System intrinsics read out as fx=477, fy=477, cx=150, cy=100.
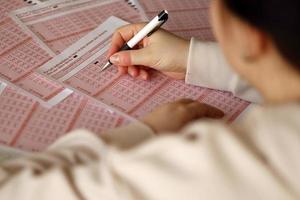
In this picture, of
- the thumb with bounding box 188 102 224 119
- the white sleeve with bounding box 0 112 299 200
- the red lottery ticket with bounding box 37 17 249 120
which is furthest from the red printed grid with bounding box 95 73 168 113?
the white sleeve with bounding box 0 112 299 200

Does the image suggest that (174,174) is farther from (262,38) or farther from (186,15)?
(186,15)

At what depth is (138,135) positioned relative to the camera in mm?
663

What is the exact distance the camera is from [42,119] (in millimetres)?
758

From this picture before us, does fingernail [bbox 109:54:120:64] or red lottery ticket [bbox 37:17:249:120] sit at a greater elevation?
fingernail [bbox 109:54:120:64]

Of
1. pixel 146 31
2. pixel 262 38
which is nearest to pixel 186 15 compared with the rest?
pixel 146 31

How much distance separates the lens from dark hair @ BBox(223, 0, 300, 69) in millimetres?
429

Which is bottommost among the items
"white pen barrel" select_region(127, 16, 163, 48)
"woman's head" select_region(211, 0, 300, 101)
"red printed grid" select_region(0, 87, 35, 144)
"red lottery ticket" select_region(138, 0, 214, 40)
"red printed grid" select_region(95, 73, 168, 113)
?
"red printed grid" select_region(0, 87, 35, 144)

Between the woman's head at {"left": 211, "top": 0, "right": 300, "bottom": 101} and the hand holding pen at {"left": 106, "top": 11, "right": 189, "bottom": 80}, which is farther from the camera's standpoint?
the hand holding pen at {"left": 106, "top": 11, "right": 189, "bottom": 80}

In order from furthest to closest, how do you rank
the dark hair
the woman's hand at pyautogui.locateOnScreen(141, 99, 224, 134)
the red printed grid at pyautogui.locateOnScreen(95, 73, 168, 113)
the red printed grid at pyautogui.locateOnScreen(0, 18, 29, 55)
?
the red printed grid at pyautogui.locateOnScreen(0, 18, 29, 55), the red printed grid at pyautogui.locateOnScreen(95, 73, 168, 113), the woman's hand at pyautogui.locateOnScreen(141, 99, 224, 134), the dark hair

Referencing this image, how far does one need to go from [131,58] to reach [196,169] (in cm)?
41

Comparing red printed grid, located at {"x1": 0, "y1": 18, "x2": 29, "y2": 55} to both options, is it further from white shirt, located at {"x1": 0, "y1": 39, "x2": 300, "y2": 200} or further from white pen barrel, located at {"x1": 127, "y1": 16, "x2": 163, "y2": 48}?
white shirt, located at {"x1": 0, "y1": 39, "x2": 300, "y2": 200}

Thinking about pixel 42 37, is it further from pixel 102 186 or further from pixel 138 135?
pixel 102 186

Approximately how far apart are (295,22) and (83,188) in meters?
0.30

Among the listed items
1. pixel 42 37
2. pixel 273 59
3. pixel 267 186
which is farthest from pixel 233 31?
pixel 42 37
